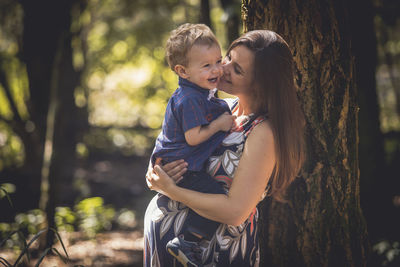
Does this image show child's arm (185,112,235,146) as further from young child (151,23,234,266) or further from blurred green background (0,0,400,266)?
blurred green background (0,0,400,266)

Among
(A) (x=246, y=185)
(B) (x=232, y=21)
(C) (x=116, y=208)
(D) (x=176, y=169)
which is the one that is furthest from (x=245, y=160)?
(C) (x=116, y=208)

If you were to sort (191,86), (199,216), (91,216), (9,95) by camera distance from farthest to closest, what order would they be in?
(9,95) → (91,216) → (191,86) → (199,216)

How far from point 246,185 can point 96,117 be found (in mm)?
11820

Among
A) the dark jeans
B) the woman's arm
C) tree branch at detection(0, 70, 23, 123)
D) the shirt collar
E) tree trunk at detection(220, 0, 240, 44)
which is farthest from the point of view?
tree branch at detection(0, 70, 23, 123)

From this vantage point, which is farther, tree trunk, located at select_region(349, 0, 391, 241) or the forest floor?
the forest floor

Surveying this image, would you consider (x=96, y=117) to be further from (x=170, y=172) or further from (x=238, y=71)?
(x=238, y=71)

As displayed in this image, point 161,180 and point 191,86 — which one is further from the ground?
point 191,86

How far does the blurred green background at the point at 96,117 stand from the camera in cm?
447

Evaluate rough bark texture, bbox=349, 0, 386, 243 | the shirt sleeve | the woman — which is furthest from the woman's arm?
rough bark texture, bbox=349, 0, 386, 243

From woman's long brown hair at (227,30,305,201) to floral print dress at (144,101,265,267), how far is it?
103mm

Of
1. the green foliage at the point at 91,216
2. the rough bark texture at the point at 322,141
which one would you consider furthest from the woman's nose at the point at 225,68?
the green foliage at the point at 91,216

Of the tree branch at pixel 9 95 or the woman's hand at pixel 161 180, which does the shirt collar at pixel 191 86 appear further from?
the tree branch at pixel 9 95

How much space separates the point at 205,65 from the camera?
6.31 ft

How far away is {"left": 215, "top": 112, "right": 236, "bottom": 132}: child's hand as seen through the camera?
6.21ft
